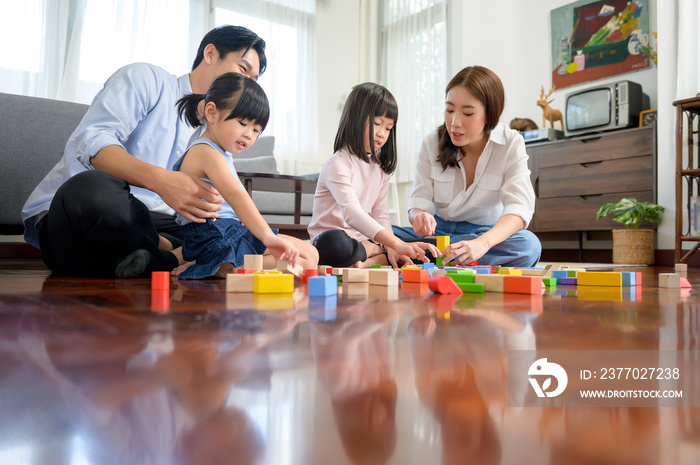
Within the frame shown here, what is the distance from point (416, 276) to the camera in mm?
1074

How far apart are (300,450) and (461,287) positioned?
76cm

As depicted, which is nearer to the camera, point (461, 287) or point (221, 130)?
point (461, 287)

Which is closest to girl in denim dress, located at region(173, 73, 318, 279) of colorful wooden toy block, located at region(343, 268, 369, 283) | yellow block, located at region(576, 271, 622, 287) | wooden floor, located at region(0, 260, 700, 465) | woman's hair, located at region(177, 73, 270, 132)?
woman's hair, located at region(177, 73, 270, 132)

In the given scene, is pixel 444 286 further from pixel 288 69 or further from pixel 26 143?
pixel 288 69

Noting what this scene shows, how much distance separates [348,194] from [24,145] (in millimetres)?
1390

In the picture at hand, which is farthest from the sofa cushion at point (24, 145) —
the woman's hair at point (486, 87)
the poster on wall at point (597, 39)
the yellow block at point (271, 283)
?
the poster on wall at point (597, 39)

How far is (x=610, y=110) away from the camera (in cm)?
364

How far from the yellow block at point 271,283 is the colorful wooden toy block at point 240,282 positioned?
0.02 metres

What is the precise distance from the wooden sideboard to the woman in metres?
2.10

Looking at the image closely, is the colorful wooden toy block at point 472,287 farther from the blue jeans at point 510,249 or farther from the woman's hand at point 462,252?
the blue jeans at point 510,249

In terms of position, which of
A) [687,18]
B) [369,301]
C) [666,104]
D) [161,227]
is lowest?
[369,301]

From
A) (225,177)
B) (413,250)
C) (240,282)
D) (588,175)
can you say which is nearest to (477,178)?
(413,250)

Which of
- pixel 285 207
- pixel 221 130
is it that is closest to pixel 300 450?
pixel 221 130

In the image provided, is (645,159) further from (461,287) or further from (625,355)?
(625,355)
